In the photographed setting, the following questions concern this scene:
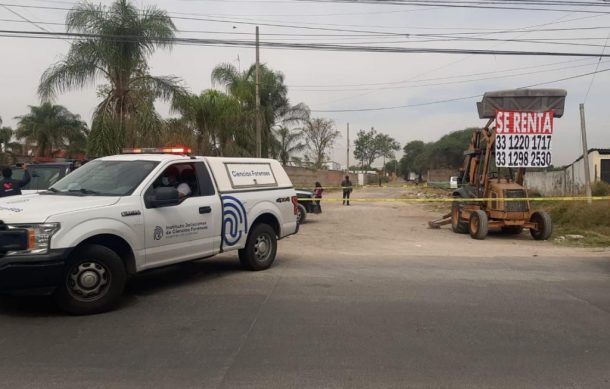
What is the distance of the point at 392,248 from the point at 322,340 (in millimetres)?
7658

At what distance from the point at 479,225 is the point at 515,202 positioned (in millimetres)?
1135

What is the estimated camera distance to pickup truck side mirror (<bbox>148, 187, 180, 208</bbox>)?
7.03m

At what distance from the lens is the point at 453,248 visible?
1302 cm

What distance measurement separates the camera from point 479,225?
14.7 m

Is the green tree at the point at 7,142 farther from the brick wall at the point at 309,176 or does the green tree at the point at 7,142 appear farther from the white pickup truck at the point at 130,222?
the white pickup truck at the point at 130,222

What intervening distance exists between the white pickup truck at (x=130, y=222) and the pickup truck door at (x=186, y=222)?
1cm

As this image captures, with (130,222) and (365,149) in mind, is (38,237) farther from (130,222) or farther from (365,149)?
(365,149)

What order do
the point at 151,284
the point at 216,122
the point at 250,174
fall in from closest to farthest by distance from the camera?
the point at 151,284, the point at 250,174, the point at 216,122

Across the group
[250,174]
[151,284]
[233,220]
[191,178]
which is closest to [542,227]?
[250,174]

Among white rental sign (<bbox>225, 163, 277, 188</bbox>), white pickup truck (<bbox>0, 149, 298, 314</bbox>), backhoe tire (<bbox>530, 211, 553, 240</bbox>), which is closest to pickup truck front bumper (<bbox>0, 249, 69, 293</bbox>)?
white pickup truck (<bbox>0, 149, 298, 314</bbox>)

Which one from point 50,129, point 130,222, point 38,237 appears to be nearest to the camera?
point 38,237

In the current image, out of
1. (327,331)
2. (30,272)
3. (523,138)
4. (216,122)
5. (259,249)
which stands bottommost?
(327,331)

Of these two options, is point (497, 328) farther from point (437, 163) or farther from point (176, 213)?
point (437, 163)

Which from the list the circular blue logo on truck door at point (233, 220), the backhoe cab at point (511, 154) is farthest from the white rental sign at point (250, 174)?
the backhoe cab at point (511, 154)
